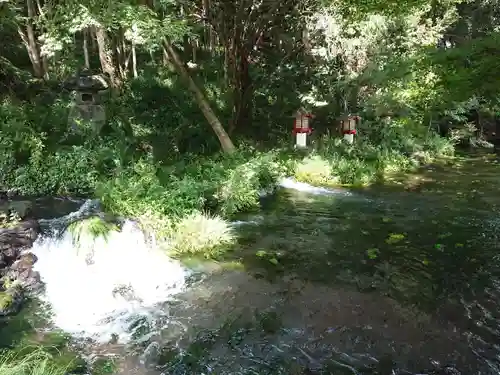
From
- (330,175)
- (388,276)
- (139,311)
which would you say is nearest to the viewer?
(139,311)

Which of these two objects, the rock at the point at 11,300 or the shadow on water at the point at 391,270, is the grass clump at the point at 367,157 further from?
the rock at the point at 11,300

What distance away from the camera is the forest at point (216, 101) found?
394 inches

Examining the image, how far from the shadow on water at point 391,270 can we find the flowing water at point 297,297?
1.0 inches

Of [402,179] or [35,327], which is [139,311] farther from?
[402,179]

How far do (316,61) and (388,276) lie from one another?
11917 mm

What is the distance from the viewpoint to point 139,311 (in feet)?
21.2

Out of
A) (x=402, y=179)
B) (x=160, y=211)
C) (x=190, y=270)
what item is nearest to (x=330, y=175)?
(x=402, y=179)

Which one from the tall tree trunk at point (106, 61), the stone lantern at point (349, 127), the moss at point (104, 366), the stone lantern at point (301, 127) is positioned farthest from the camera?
the tall tree trunk at point (106, 61)

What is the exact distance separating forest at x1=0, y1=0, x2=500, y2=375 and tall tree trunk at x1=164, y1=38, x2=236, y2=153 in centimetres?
6

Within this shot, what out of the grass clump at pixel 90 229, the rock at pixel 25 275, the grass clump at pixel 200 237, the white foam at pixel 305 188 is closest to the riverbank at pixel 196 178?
the grass clump at pixel 200 237

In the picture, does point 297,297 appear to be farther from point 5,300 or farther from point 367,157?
point 367,157

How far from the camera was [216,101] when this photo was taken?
17.3 m

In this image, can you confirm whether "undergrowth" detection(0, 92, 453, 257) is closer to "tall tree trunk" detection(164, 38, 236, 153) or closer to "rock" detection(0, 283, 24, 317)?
"tall tree trunk" detection(164, 38, 236, 153)

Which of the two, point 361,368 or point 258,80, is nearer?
point 361,368
